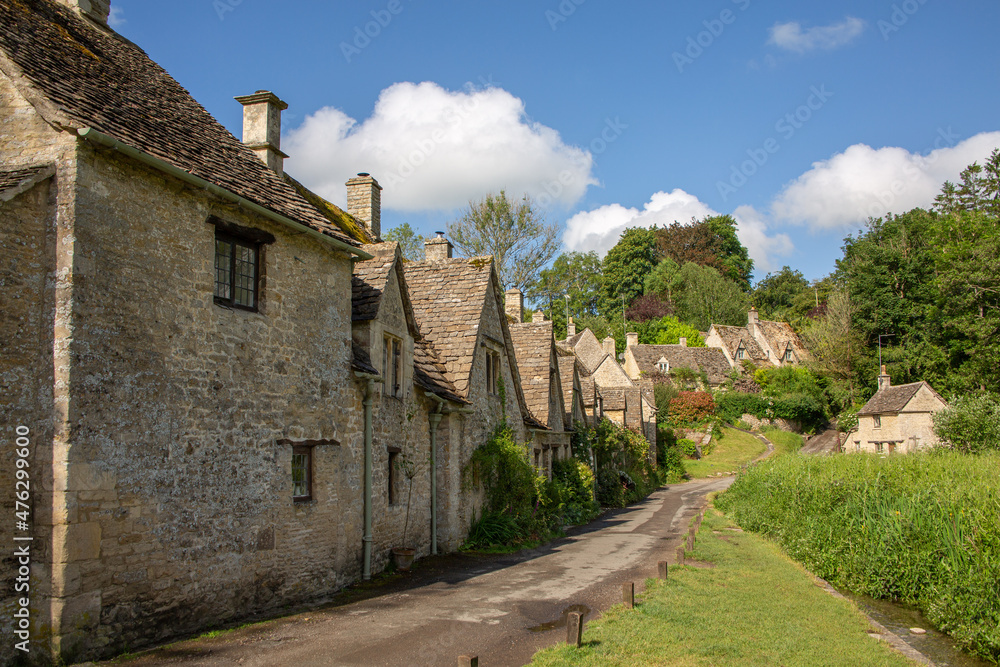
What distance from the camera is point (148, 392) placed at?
945 cm

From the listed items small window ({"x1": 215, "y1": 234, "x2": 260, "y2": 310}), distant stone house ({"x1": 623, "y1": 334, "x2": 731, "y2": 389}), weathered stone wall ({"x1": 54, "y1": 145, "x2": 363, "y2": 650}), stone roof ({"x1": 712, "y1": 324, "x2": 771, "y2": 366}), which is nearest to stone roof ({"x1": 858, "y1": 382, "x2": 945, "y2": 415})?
distant stone house ({"x1": 623, "y1": 334, "x2": 731, "y2": 389})

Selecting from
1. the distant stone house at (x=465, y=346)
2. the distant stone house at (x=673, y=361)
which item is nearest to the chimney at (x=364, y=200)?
the distant stone house at (x=465, y=346)

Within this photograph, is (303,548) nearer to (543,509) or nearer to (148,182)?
(148,182)

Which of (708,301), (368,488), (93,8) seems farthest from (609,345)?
(93,8)

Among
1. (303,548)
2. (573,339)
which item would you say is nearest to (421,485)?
(303,548)

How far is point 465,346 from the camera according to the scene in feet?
66.3

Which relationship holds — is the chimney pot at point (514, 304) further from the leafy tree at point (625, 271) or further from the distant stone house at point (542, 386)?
the leafy tree at point (625, 271)

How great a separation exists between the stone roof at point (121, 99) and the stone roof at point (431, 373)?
223 inches

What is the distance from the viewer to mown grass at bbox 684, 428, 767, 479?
54031mm

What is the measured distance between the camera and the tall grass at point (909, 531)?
11.2 metres

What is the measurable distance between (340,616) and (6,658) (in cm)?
452

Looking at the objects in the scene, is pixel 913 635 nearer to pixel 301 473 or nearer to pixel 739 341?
pixel 301 473

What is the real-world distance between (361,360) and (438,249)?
991 centimetres

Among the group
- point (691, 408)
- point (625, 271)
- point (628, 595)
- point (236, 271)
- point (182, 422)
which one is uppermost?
point (625, 271)
